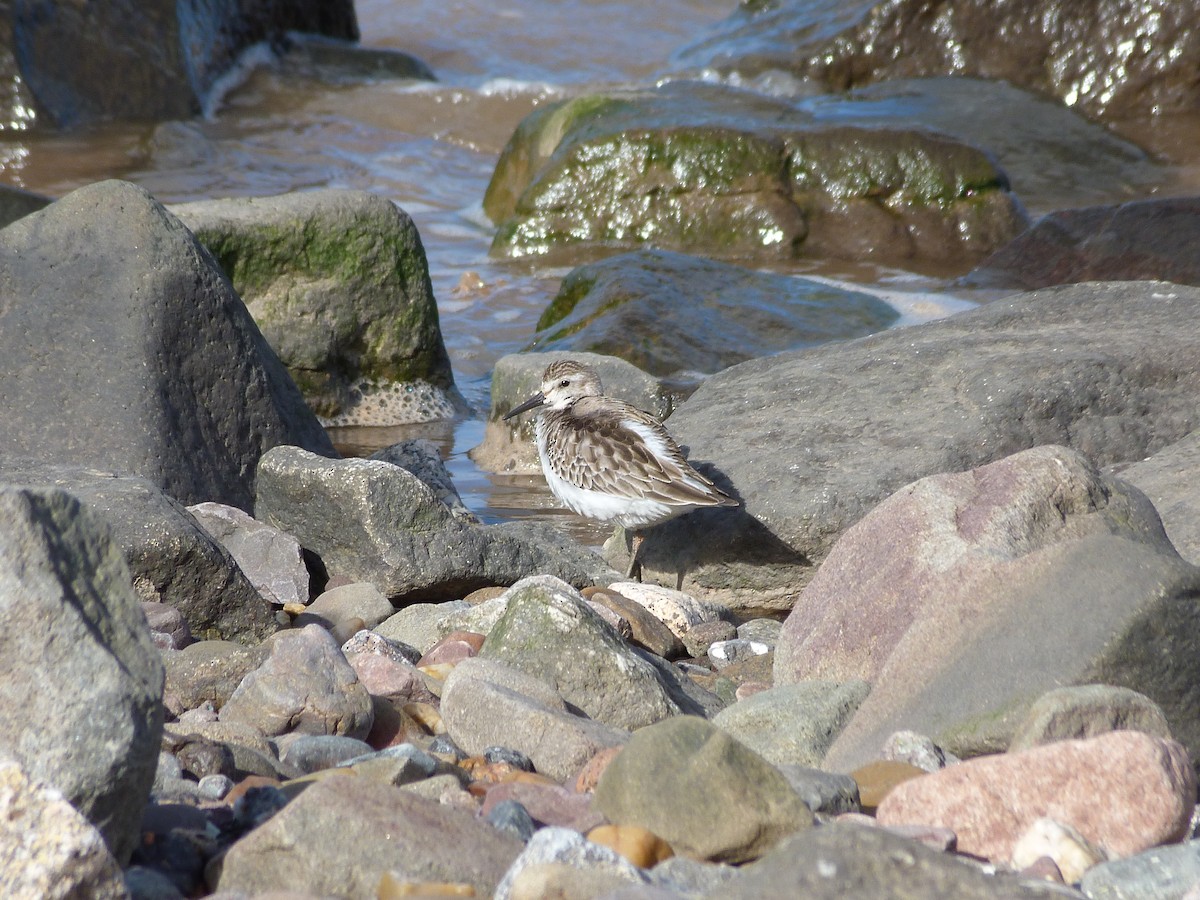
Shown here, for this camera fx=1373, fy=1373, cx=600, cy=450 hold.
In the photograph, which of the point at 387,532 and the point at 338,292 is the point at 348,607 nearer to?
the point at 387,532

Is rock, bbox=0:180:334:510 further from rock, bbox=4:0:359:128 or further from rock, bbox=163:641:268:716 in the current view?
rock, bbox=4:0:359:128

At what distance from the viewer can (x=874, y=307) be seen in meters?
10.4

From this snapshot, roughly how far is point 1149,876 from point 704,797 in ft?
2.79

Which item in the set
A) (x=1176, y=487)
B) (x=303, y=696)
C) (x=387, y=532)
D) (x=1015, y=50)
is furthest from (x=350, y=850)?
(x=1015, y=50)

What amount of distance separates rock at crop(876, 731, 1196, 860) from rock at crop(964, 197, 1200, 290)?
817cm

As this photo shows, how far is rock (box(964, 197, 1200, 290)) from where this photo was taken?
10438mm

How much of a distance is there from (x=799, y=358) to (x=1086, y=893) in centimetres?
433

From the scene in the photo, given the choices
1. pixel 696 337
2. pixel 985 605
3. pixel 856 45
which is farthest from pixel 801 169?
pixel 985 605

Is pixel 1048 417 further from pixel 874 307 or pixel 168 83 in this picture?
pixel 168 83

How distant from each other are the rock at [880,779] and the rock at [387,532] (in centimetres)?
239

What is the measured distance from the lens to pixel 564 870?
7.83 ft

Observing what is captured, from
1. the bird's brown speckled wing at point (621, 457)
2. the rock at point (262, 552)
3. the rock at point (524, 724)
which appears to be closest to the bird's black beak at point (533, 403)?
the bird's brown speckled wing at point (621, 457)

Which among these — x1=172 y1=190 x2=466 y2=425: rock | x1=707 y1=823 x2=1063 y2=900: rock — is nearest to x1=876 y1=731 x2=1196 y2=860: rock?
x1=707 y1=823 x2=1063 y2=900: rock

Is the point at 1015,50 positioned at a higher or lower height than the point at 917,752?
higher
